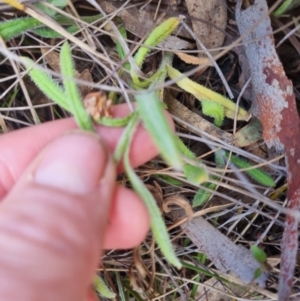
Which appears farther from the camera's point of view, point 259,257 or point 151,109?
point 259,257

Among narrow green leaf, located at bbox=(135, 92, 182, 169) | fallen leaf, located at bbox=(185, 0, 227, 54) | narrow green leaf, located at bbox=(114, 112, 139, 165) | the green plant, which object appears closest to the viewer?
narrow green leaf, located at bbox=(135, 92, 182, 169)

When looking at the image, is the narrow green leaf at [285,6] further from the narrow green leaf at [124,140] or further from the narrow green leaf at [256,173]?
the narrow green leaf at [124,140]

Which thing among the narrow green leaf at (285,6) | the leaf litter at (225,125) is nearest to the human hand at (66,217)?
the leaf litter at (225,125)

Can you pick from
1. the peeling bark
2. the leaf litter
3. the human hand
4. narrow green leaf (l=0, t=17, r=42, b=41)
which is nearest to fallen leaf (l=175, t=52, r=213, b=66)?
the leaf litter

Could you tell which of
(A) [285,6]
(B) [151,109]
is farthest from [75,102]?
(A) [285,6]

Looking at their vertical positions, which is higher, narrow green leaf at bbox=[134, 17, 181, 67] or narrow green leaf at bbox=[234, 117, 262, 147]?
narrow green leaf at bbox=[134, 17, 181, 67]

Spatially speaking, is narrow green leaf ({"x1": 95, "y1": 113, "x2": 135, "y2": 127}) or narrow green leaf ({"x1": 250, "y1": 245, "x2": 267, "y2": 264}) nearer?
narrow green leaf ({"x1": 95, "y1": 113, "x2": 135, "y2": 127})

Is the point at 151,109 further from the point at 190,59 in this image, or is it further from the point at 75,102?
the point at 190,59

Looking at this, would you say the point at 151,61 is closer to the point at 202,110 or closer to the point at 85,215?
the point at 202,110

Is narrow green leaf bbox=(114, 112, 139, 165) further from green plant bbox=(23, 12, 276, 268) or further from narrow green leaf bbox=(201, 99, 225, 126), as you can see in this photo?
narrow green leaf bbox=(201, 99, 225, 126)
